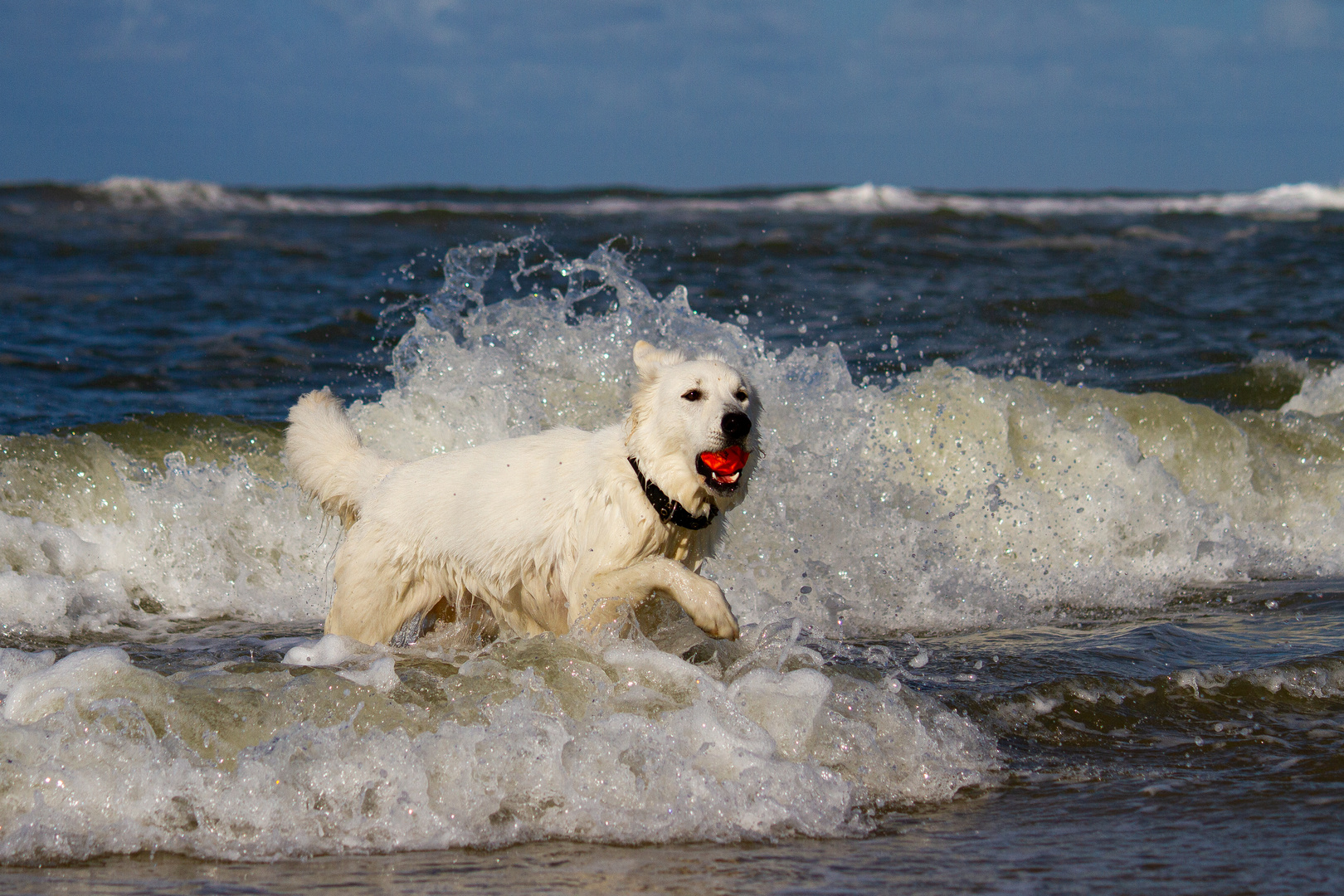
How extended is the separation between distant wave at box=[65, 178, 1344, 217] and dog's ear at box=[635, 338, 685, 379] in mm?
28518

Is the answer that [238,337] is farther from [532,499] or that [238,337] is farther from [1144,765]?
[1144,765]

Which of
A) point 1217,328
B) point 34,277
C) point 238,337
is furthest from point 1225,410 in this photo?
point 34,277

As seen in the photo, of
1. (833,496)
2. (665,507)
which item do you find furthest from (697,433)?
(833,496)

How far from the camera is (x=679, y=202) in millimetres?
44875

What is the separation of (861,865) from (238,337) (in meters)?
10.8

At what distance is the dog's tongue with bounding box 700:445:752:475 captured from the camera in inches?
184

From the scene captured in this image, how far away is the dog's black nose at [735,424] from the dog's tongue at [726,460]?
0.23 ft

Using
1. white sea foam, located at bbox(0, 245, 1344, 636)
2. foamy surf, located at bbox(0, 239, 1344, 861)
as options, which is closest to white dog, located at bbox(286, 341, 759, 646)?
foamy surf, located at bbox(0, 239, 1344, 861)

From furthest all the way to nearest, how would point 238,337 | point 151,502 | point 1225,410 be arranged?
point 238,337, point 1225,410, point 151,502

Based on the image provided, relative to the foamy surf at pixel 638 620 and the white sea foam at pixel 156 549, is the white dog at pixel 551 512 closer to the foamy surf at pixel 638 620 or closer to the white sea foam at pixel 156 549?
the foamy surf at pixel 638 620

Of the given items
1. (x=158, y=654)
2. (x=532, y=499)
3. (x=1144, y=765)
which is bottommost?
(x=158, y=654)

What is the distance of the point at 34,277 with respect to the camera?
17.6 meters

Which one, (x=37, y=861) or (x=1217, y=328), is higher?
(x=1217, y=328)

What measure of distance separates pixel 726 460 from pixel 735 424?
0.52ft
